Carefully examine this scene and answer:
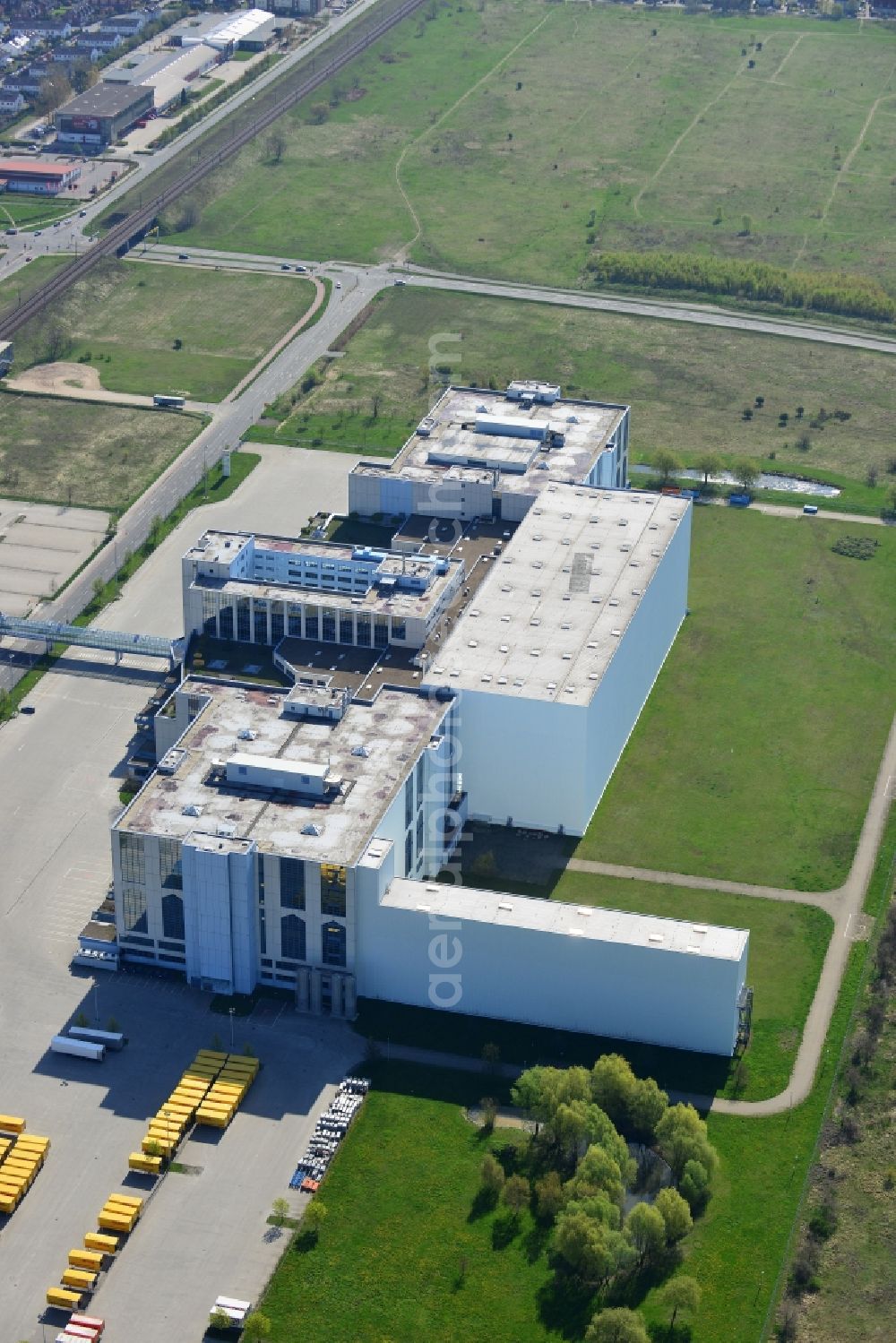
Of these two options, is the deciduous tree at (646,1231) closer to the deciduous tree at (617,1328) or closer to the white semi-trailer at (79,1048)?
the deciduous tree at (617,1328)

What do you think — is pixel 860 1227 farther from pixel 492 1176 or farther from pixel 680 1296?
pixel 492 1176

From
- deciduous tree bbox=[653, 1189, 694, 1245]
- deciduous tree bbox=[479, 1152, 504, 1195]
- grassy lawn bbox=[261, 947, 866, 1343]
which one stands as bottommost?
grassy lawn bbox=[261, 947, 866, 1343]

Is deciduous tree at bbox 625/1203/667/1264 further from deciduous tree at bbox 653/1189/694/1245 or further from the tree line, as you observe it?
deciduous tree at bbox 653/1189/694/1245

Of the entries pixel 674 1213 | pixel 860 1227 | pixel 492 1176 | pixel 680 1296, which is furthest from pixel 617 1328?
pixel 860 1227

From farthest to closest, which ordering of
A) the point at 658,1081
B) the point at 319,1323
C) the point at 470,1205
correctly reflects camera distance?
1. the point at 658,1081
2. the point at 470,1205
3. the point at 319,1323

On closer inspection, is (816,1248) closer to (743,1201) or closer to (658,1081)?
(743,1201)

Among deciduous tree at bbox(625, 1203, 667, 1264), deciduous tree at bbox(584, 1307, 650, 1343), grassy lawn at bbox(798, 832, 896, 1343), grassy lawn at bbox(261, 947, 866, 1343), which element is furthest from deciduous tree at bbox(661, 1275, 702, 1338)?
grassy lawn at bbox(798, 832, 896, 1343)

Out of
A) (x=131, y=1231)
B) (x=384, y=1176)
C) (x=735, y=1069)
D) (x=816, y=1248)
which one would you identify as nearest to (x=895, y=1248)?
(x=816, y=1248)

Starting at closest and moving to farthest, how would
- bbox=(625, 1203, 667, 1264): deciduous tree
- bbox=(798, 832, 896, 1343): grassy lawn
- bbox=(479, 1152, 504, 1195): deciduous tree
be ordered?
bbox=(798, 832, 896, 1343): grassy lawn
bbox=(625, 1203, 667, 1264): deciduous tree
bbox=(479, 1152, 504, 1195): deciduous tree

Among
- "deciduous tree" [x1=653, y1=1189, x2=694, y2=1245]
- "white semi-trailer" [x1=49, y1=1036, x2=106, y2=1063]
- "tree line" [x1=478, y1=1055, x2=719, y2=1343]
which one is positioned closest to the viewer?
"tree line" [x1=478, y1=1055, x2=719, y2=1343]
